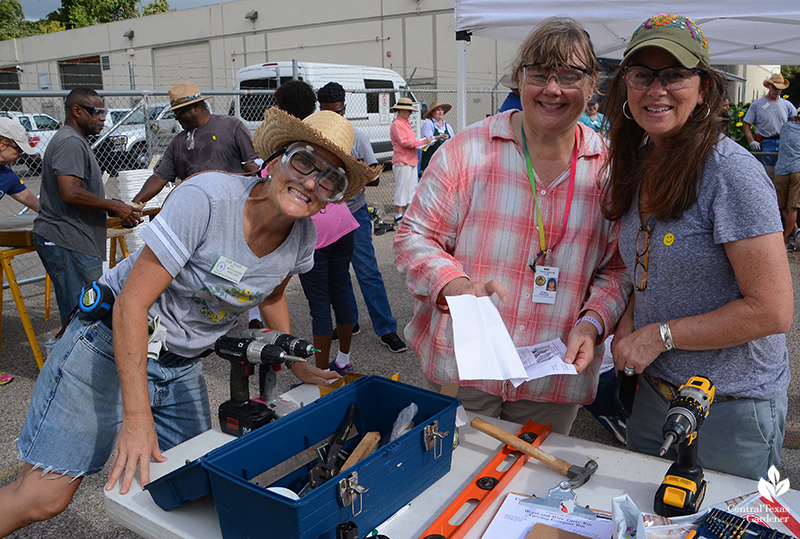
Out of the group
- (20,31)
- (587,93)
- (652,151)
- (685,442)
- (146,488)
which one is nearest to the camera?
(685,442)

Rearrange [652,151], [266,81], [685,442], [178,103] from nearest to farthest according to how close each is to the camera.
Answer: [685,442] → [652,151] → [178,103] → [266,81]

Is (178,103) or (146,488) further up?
(178,103)

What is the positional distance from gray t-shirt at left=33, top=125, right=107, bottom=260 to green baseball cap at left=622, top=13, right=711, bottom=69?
3.90 m

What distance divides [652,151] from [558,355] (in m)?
0.66

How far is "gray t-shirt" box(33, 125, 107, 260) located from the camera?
13.4ft

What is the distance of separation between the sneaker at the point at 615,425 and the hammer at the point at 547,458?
2022 millimetres

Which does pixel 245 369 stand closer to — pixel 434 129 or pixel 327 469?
pixel 327 469

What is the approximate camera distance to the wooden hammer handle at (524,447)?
1560mm

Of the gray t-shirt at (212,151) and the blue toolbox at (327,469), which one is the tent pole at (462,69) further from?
the blue toolbox at (327,469)

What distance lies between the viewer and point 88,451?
1.89m

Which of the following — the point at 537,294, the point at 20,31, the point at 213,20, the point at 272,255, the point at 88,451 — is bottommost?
the point at 88,451

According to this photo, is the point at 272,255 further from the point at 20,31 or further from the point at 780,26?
the point at 20,31

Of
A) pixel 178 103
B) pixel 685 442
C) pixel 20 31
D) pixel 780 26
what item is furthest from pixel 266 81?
pixel 20 31

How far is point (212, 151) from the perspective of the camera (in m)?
4.82
